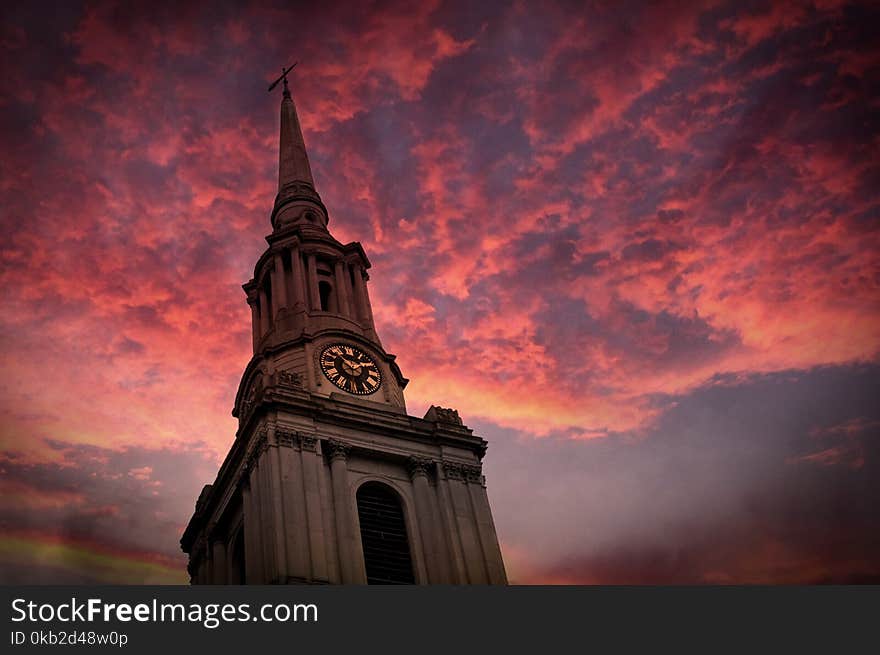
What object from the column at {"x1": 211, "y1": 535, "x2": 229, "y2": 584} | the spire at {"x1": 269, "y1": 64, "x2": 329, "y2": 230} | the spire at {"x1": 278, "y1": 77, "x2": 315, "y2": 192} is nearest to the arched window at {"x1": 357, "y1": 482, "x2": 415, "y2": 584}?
the column at {"x1": 211, "y1": 535, "x2": 229, "y2": 584}

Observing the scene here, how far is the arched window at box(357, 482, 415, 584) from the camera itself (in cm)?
5341

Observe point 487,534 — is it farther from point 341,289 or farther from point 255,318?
point 255,318

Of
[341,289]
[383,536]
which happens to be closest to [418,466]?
[383,536]

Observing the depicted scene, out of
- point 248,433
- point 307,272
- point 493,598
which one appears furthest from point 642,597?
point 307,272

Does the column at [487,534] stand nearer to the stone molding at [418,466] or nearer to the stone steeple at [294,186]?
the stone molding at [418,466]

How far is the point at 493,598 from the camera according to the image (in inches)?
1570

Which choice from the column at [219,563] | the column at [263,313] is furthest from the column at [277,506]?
the column at [263,313]

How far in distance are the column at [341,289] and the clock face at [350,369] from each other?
4838 mm

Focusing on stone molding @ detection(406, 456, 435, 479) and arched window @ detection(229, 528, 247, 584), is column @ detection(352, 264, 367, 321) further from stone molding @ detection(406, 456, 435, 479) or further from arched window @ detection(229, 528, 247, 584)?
arched window @ detection(229, 528, 247, 584)

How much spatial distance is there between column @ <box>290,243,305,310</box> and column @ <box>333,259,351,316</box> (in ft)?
8.88

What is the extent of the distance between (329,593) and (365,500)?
18.7 metres

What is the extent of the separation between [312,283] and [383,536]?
2184 centimetres

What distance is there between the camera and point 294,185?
8250 cm

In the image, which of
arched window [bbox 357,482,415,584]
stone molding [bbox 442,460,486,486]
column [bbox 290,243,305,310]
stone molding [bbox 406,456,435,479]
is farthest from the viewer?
column [bbox 290,243,305,310]
